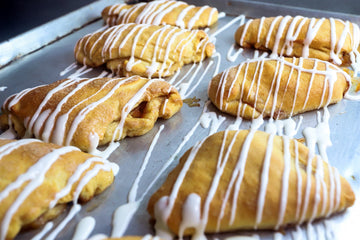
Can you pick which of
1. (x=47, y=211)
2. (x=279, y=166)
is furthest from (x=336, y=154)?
(x=47, y=211)

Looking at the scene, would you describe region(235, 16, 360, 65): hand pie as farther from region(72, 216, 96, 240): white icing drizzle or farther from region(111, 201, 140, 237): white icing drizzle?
region(72, 216, 96, 240): white icing drizzle

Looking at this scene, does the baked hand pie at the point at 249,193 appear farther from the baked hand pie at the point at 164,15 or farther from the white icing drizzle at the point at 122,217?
the baked hand pie at the point at 164,15

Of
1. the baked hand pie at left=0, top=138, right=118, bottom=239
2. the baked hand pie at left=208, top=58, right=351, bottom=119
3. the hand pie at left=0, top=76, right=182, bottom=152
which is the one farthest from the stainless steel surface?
the baked hand pie at left=208, top=58, right=351, bottom=119

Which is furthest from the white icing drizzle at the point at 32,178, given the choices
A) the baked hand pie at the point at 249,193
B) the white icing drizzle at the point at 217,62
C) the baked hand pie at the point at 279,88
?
the white icing drizzle at the point at 217,62

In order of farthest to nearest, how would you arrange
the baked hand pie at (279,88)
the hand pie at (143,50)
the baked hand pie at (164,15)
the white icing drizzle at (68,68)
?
the baked hand pie at (164,15) → the white icing drizzle at (68,68) → the hand pie at (143,50) → the baked hand pie at (279,88)

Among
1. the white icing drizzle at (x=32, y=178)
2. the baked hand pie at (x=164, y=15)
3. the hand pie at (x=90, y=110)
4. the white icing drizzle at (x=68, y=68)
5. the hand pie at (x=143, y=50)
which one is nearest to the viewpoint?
the white icing drizzle at (x=32, y=178)

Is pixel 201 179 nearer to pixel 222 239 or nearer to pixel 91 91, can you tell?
pixel 222 239
